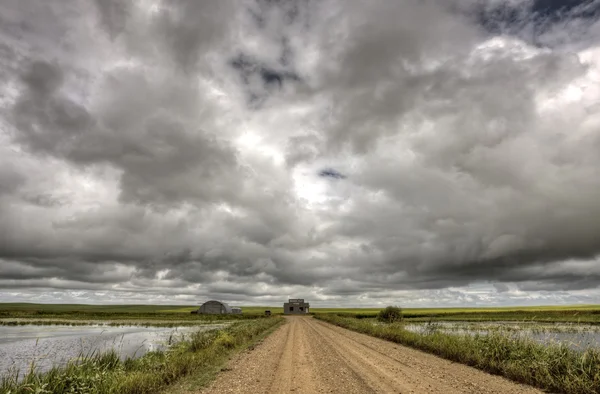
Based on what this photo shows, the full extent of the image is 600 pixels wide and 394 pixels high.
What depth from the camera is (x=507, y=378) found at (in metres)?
14.9

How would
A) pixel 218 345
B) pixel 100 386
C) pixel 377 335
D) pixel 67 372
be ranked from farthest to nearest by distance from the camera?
pixel 377 335, pixel 218 345, pixel 67 372, pixel 100 386

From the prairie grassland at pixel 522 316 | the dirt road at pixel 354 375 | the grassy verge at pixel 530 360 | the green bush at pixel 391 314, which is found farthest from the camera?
the prairie grassland at pixel 522 316

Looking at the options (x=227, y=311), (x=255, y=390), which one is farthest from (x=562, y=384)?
(x=227, y=311)

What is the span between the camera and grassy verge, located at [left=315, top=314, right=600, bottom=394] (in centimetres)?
1279

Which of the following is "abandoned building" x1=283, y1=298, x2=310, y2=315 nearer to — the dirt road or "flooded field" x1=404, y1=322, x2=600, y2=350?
"flooded field" x1=404, y1=322, x2=600, y2=350

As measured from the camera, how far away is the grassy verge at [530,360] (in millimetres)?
12789

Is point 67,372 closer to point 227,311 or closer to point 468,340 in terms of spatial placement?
point 468,340

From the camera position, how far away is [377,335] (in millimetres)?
33719

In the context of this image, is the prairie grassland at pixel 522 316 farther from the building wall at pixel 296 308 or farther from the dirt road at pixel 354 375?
the dirt road at pixel 354 375

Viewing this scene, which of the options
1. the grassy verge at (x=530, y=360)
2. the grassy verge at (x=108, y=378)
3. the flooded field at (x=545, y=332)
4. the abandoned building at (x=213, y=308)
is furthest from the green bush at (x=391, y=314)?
the abandoned building at (x=213, y=308)

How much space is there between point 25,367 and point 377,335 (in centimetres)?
2602

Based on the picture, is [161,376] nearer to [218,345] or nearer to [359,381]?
[359,381]

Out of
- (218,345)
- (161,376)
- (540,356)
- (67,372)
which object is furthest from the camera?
(218,345)

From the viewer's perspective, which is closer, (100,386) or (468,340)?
(100,386)
